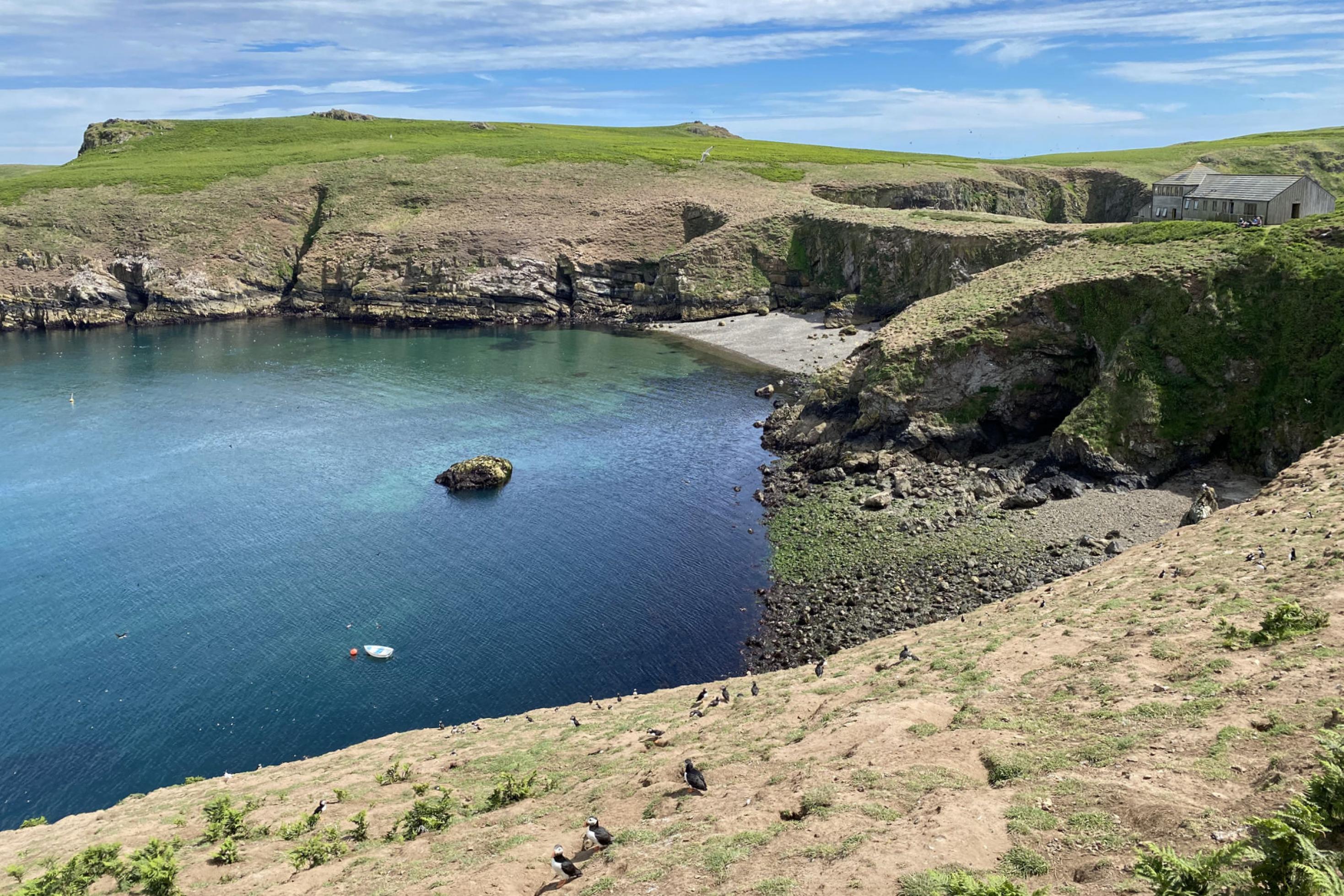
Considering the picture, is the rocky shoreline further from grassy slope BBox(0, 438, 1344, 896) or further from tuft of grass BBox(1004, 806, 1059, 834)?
tuft of grass BBox(1004, 806, 1059, 834)

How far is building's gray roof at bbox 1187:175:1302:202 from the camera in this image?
7025 cm

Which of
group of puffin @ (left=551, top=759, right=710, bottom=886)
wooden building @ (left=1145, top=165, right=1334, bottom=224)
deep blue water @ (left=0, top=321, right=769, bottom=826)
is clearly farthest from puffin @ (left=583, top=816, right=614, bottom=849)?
wooden building @ (left=1145, top=165, right=1334, bottom=224)

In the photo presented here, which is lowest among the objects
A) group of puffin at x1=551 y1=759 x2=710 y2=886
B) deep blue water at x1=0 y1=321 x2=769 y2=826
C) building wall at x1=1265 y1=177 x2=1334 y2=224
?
deep blue water at x1=0 y1=321 x2=769 y2=826

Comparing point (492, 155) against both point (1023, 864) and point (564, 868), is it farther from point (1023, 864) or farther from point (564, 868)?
point (1023, 864)

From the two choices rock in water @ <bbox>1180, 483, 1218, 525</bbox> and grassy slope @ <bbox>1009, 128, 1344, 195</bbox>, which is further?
grassy slope @ <bbox>1009, 128, 1344, 195</bbox>

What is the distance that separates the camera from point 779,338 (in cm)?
11094

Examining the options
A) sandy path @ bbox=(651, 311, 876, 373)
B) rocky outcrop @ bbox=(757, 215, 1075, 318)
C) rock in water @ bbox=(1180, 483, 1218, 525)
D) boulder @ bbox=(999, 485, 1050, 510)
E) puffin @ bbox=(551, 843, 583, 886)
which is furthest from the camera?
rocky outcrop @ bbox=(757, 215, 1075, 318)

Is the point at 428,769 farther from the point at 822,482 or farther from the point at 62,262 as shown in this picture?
the point at 62,262

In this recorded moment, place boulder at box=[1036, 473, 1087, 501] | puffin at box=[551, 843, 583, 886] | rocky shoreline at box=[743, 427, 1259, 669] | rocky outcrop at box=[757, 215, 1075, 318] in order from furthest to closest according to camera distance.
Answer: rocky outcrop at box=[757, 215, 1075, 318]
boulder at box=[1036, 473, 1087, 501]
rocky shoreline at box=[743, 427, 1259, 669]
puffin at box=[551, 843, 583, 886]

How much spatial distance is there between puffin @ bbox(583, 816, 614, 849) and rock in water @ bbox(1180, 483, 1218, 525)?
3385cm

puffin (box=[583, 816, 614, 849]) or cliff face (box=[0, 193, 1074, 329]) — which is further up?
cliff face (box=[0, 193, 1074, 329])

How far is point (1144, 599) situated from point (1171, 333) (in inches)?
1364

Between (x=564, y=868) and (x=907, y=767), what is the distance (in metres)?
8.21

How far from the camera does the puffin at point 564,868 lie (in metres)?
18.6
